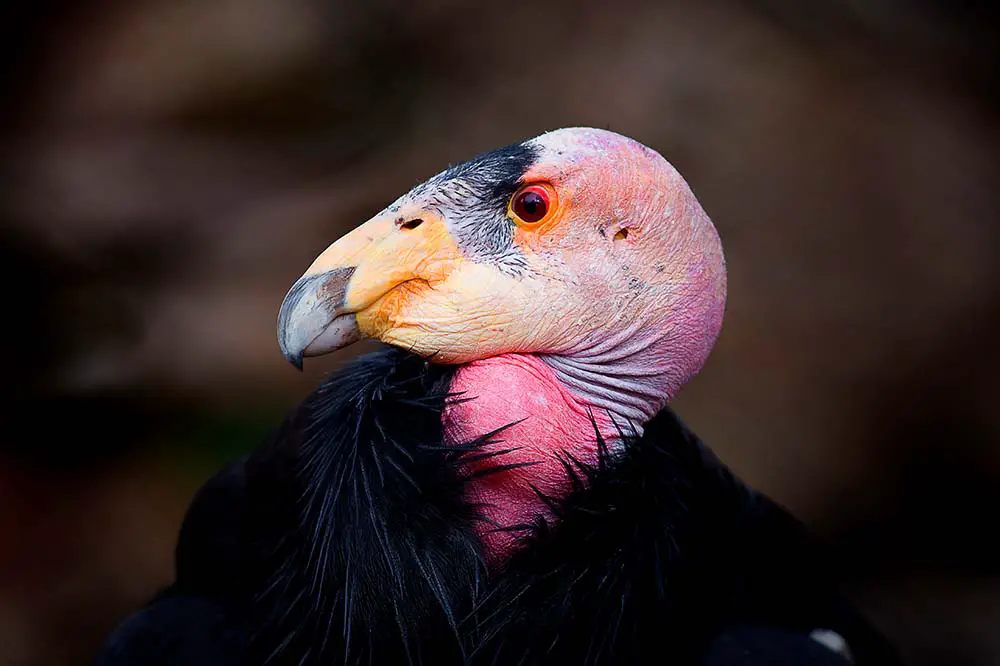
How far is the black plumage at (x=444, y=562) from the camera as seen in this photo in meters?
2.33

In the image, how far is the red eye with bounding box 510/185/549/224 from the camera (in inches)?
92.6

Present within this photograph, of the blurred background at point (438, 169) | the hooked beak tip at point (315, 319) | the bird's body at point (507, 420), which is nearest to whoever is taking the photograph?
the hooked beak tip at point (315, 319)

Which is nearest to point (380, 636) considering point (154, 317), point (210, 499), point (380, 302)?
point (380, 302)

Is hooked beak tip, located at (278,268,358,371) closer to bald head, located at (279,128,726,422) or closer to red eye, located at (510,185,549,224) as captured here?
bald head, located at (279,128,726,422)

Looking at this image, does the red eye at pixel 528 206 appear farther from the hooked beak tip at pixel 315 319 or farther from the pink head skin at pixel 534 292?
the hooked beak tip at pixel 315 319

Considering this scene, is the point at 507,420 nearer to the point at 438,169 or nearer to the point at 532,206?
the point at 532,206

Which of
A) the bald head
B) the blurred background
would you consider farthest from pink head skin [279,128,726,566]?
the blurred background

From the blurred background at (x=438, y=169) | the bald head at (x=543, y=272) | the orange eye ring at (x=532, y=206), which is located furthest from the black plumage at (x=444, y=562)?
the blurred background at (x=438, y=169)

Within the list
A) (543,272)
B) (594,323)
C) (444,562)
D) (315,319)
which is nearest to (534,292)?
(543,272)

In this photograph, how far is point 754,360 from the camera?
5.08 metres

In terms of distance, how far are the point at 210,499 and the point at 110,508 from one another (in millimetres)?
2355

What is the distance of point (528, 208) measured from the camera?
2355 millimetres

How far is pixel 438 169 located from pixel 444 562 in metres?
3.57

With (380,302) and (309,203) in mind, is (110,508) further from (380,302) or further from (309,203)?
(380,302)
